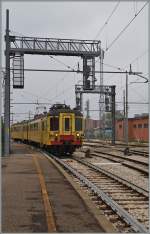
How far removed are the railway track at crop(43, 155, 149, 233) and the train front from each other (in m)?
12.6

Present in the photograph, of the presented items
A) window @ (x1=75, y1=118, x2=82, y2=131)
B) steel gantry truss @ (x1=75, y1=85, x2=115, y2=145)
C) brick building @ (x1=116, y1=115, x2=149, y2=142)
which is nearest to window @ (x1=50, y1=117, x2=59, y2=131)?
window @ (x1=75, y1=118, x2=82, y2=131)

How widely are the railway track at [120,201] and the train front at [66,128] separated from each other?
12.6 m

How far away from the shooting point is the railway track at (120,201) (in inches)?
373

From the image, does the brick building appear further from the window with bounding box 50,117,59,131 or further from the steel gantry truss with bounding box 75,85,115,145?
the window with bounding box 50,117,59,131

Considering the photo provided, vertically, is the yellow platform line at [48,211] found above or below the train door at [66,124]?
below

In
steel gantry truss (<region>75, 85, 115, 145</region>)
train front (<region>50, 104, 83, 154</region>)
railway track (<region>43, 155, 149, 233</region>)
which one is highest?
steel gantry truss (<region>75, 85, 115, 145</region>)

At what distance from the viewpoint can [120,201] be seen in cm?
1265

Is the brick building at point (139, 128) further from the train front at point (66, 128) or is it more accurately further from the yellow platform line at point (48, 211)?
the yellow platform line at point (48, 211)

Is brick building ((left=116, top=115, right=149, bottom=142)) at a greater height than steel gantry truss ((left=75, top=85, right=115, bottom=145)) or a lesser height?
lesser

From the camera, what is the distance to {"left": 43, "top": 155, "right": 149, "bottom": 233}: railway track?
9.49 meters

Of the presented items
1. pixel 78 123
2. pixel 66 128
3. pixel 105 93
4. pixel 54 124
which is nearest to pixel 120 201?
pixel 66 128

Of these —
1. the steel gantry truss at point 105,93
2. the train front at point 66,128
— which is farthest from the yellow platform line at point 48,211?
the steel gantry truss at point 105,93

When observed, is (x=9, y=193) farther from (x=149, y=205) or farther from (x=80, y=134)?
(x=80, y=134)

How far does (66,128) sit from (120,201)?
19.9m
